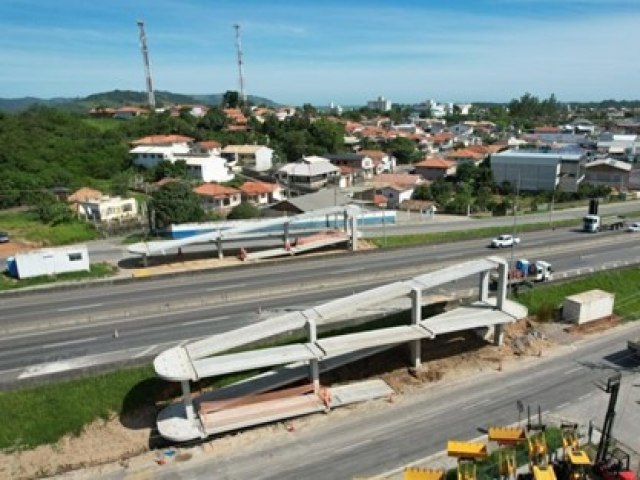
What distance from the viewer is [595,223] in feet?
158

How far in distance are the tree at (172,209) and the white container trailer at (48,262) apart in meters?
11.1

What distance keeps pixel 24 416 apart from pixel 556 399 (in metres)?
22.5

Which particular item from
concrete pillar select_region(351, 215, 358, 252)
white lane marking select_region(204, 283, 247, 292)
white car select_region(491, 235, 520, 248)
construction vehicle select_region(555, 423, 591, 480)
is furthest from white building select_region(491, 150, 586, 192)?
construction vehicle select_region(555, 423, 591, 480)

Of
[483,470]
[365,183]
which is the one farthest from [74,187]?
[483,470]

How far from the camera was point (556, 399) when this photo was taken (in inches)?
910

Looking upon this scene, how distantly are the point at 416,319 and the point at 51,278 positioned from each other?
25518 millimetres

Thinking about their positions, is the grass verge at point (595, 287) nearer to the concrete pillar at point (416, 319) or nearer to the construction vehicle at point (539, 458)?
the concrete pillar at point (416, 319)

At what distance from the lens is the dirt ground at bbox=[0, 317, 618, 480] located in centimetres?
2023

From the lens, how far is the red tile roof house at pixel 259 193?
217 feet

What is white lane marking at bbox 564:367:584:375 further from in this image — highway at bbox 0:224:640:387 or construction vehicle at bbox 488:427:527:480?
highway at bbox 0:224:640:387

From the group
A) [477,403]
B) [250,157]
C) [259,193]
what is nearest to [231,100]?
[250,157]

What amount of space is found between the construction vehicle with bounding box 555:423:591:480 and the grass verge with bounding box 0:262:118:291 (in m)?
30.4

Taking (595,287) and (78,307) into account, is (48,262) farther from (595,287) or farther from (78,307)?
(595,287)

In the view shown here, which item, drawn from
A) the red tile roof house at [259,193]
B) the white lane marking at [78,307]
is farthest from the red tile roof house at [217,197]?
the white lane marking at [78,307]
